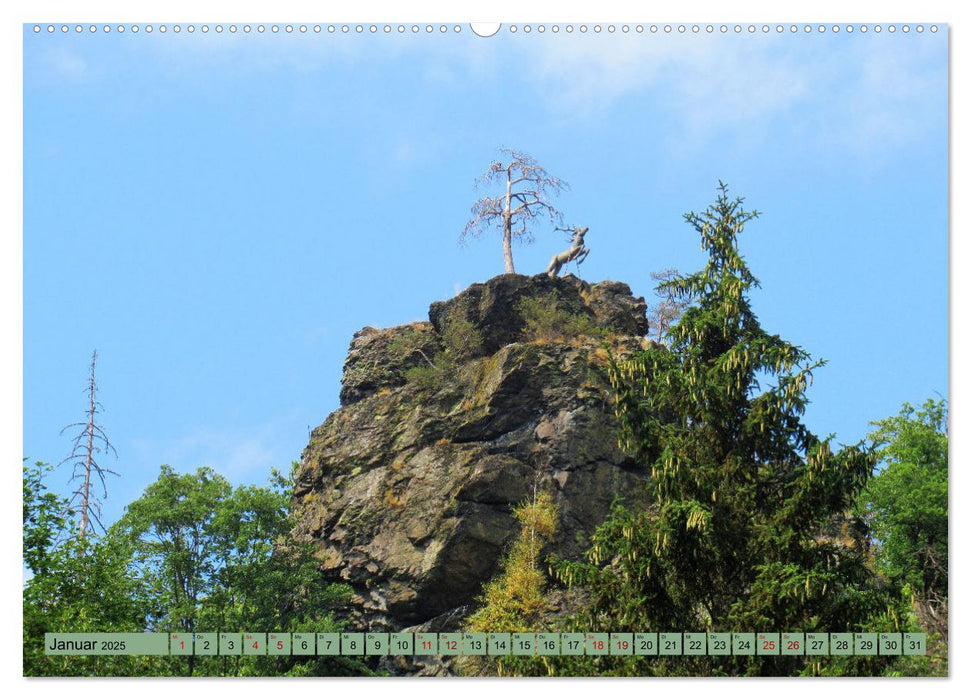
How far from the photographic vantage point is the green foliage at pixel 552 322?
39.8m

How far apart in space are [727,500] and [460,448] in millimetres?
17577

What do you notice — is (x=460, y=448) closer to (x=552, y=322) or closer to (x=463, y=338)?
(x=463, y=338)

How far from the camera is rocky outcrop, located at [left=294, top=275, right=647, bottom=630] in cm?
3519

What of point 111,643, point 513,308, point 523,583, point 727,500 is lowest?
point 523,583

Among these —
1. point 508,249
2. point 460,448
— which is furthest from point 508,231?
point 460,448

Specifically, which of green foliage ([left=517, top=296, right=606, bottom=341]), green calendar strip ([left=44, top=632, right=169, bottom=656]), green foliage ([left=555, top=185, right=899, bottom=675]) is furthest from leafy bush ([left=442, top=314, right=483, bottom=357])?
green calendar strip ([left=44, top=632, right=169, bottom=656])

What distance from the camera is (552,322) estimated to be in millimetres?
39812

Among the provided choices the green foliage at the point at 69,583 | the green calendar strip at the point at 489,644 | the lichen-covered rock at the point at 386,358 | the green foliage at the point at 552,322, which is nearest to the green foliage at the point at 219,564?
the green foliage at the point at 69,583

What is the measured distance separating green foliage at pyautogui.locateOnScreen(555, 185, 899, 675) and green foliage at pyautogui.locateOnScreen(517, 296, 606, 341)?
1738cm

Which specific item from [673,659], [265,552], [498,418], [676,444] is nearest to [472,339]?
[498,418]

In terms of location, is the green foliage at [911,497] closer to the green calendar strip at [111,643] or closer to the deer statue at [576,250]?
the deer statue at [576,250]

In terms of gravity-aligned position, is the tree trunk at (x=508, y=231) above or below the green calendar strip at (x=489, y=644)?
above

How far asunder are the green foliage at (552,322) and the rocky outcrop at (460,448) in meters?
0.15

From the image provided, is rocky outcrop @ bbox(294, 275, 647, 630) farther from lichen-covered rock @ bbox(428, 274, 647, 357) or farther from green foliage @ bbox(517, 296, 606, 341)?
green foliage @ bbox(517, 296, 606, 341)
